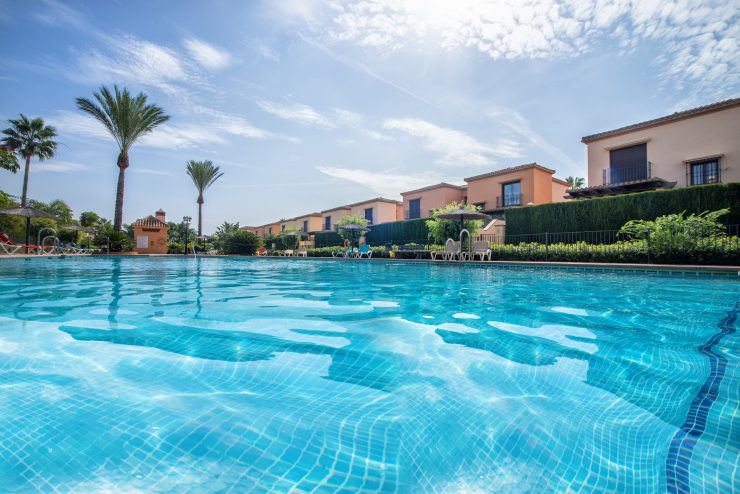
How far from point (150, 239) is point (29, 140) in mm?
10875

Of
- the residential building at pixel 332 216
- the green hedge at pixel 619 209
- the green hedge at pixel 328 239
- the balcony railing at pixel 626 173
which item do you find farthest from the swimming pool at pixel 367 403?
the residential building at pixel 332 216

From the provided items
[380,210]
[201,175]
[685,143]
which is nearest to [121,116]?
[201,175]

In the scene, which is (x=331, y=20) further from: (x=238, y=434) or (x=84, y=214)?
(x=84, y=214)

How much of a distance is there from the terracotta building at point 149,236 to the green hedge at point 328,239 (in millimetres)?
12591

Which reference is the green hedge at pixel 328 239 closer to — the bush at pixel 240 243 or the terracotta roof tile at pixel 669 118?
the bush at pixel 240 243

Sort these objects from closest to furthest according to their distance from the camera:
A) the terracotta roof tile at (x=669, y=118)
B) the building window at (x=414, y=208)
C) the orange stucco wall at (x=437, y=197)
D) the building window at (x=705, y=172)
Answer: the terracotta roof tile at (x=669, y=118)
the building window at (x=705, y=172)
the orange stucco wall at (x=437, y=197)
the building window at (x=414, y=208)

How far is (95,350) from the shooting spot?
2.54 meters

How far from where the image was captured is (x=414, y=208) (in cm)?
3284

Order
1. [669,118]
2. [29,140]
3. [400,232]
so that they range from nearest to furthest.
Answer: [669,118]
[400,232]
[29,140]

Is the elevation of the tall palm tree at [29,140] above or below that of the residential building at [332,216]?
above

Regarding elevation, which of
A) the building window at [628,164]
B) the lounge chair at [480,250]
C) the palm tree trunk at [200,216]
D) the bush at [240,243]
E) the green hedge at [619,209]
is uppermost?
the building window at [628,164]

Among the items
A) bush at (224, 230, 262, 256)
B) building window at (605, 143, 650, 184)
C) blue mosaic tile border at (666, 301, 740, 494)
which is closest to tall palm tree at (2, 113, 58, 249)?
bush at (224, 230, 262, 256)

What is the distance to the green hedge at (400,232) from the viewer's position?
23.4 metres

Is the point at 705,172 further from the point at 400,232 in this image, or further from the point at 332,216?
the point at 332,216
